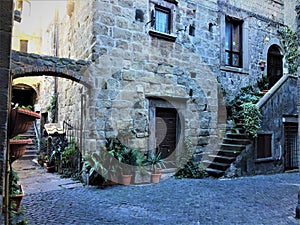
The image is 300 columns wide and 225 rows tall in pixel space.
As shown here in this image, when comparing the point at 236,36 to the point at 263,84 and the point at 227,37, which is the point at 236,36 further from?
the point at 263,84

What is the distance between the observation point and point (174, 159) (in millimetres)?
7227

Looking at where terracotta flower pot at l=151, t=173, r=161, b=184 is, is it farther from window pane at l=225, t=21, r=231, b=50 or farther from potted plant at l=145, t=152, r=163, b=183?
window pane at l=225, t=21, r=231, b=50

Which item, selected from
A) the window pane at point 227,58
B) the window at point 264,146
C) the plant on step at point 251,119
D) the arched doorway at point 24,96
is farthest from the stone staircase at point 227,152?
the arched doorway at point 24,96

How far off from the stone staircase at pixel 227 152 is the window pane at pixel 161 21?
3437mm

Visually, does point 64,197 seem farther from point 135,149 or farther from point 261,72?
point 261,72

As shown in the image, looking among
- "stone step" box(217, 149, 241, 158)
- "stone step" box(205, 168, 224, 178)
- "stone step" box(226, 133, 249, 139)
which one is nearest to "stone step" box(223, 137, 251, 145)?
"stone step" box(226, 133, 249, 139)

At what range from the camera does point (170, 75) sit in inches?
280

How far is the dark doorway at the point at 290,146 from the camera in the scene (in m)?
8.19

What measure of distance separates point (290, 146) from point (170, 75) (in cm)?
452

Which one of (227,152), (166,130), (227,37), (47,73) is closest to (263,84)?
(227,37)

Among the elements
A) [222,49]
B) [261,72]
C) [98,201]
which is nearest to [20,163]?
[98,201]

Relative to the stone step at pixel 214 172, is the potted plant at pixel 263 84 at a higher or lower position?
higher

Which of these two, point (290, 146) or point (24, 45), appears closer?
point (290, 146)

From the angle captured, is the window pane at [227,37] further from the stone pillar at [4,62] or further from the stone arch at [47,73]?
the stone pillar at [4,62]
